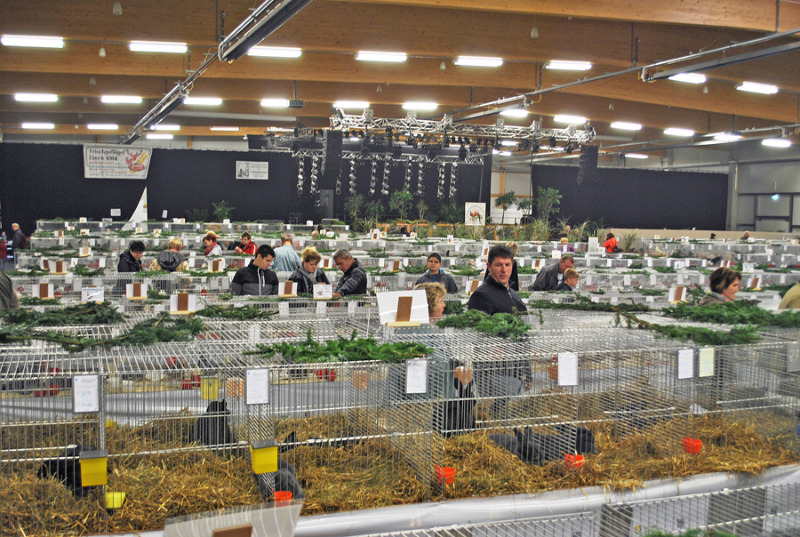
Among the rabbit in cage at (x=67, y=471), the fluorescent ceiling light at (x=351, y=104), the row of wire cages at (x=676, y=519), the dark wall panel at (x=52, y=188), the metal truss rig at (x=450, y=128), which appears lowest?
the row of wire cages at (x=676, y=519)

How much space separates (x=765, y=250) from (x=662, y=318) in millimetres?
12757

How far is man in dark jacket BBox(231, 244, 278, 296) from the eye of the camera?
7.33m

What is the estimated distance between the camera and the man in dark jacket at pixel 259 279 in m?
7.33

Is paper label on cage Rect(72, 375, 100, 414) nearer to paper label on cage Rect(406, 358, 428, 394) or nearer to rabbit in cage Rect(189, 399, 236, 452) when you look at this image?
rabbit in cage Rect(189, 399, 236, 452)

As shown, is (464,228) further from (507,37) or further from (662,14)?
(662,14)

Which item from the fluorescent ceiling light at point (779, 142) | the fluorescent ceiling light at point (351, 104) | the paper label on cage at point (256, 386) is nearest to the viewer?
the paper label on cage at point (256, 386)

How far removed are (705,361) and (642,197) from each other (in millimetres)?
23752

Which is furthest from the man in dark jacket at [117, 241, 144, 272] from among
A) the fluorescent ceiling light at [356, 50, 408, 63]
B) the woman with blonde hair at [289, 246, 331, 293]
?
the fluorescent ceiling light at [356, 50, 408, 63]

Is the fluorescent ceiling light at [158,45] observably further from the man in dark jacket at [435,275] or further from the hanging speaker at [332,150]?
the man in dark jacket at [435,275]

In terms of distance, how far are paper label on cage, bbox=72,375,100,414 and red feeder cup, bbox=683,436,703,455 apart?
298 cm

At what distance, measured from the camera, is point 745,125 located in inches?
771

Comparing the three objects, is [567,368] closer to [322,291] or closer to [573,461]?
[573,461]

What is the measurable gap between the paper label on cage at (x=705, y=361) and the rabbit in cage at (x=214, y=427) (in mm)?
2555

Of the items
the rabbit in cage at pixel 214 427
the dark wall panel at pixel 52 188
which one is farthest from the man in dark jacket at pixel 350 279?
the dark wall panel at pixel 52 188
